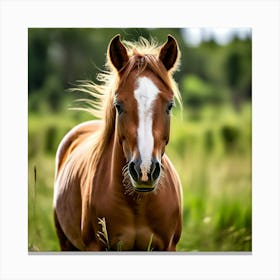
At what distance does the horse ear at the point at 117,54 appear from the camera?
4160mm

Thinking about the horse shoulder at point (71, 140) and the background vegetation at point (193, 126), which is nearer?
the background vegetation at point (193, 126)

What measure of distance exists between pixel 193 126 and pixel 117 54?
3.62 feet

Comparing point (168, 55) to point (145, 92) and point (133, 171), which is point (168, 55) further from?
point (133, 171)

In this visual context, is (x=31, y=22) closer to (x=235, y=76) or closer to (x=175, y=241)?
(x=235, y=76)

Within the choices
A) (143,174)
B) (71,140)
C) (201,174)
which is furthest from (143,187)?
(71,140)

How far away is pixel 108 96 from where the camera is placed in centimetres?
425

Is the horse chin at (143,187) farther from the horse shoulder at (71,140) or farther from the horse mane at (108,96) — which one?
the horse shoulder at (71,140)

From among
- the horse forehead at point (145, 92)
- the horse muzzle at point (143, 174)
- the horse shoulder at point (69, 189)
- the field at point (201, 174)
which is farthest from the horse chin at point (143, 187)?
the field at point (201, 174)

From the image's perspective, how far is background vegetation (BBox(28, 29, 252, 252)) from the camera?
15.9 ft

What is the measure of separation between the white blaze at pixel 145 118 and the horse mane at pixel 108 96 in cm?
12

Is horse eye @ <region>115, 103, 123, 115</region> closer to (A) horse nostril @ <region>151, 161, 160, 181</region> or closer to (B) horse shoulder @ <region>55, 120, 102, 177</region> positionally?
(A) horse nostril @ <region>151, 161, 160, 181</region>

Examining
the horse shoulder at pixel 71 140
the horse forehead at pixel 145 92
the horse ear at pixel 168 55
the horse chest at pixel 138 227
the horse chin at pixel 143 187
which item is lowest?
the horse chest at pixel 138 227
